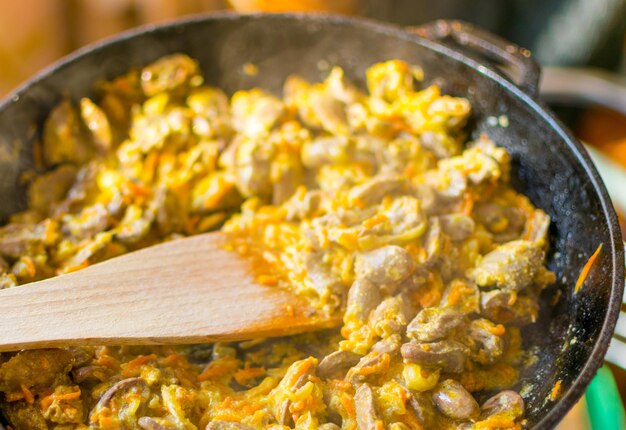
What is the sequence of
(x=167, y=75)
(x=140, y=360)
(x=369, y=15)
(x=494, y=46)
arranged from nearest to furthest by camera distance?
1. (x=140, y=360)
2. (x=494, y=46)
3. (x=167, y=75)
4. (x=369, y=15)

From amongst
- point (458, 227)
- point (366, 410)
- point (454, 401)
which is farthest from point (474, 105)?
point (366, 410)


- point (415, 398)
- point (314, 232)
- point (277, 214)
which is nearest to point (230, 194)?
point (277, 214)

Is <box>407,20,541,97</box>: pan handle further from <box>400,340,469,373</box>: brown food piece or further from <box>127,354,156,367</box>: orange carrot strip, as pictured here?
<box>127,354,156,367</box>: orange carrot strip

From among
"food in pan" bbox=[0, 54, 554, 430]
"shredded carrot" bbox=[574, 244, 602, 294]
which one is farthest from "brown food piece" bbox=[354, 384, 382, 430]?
"shredded carrot" bbox=[574, 244, 602, 294]

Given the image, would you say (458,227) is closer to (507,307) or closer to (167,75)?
(507,307)

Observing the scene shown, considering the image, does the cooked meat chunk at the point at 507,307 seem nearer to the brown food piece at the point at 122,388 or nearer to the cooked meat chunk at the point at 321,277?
the cooked meat chunk at the point at 321,277

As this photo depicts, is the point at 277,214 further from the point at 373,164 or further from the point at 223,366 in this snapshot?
the point at 223,366

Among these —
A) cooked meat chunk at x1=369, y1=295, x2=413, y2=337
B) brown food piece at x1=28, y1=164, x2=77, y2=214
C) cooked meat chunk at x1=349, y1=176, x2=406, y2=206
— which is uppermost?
cooked meat chunk at x1=349, y1=176, x2=406, y2=206

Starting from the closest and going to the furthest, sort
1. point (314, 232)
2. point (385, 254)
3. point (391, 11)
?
point (385, 254) → point (314, 232) → point (391, 11)
